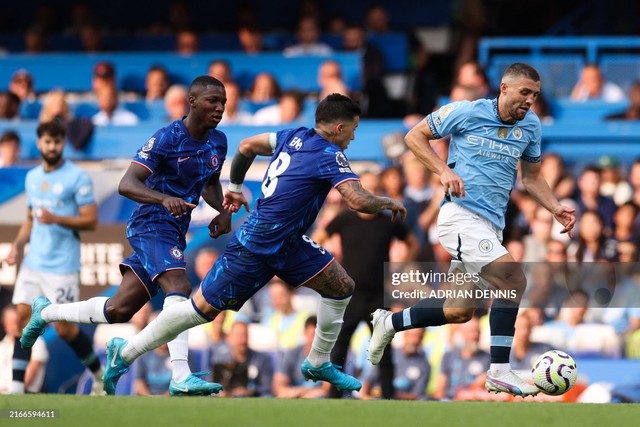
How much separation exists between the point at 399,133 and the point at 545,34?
18.5ft

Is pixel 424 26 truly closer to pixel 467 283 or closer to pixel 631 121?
pixel 631 121

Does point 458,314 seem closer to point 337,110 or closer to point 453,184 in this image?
point 453,184

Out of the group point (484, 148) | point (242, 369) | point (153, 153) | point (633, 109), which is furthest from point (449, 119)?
point (633, 109)

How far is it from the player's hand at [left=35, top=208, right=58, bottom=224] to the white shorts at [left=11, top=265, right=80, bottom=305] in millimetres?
516

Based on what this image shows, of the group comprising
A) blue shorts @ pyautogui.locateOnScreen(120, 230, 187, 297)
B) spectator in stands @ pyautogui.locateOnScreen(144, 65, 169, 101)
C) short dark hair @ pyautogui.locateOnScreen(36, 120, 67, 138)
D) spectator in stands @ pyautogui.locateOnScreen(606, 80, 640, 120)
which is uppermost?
spectator in stands @ pyautogui.locateOnScreen(144, 65, 169, 101)

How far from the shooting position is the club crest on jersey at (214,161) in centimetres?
884

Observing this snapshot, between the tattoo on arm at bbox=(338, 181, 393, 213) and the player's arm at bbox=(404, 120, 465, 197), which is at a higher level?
the player's arm at bbox=(404, 120, 465, 197)

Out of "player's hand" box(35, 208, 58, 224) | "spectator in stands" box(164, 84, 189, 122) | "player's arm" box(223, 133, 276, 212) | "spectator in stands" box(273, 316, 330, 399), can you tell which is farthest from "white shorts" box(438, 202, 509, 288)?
"spectator in stands" box(164, 84, 189, 122)

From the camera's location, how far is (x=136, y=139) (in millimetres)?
13984

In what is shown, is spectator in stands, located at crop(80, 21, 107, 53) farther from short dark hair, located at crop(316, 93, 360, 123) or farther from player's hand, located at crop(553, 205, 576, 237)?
player's hand, located at crop(553, 205, 576, 237)

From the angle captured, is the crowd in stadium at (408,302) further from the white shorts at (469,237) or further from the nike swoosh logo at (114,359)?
the nike swoosh logo at (114,359)

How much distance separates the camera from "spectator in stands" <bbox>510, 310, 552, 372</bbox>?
11345mm

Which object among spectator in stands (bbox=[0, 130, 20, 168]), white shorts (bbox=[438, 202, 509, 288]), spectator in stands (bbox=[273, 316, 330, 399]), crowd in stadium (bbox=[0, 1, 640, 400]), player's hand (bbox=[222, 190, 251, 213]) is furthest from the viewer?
spectator in stands (bbox=[0, 130, 20, 168])

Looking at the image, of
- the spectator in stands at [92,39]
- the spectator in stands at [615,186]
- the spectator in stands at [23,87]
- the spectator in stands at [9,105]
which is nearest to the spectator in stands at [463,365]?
the spectator in stands at [615,186]
